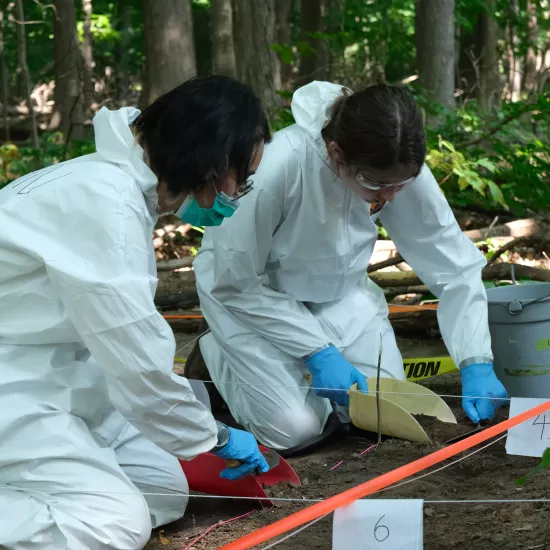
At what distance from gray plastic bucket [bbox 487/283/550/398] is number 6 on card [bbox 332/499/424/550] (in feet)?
4.79

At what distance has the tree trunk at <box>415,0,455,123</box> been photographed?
9.78m

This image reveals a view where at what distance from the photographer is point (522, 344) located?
10.0ft

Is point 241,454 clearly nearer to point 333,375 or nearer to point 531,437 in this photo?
point 333,375

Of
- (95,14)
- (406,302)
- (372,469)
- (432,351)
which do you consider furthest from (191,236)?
(95,14)

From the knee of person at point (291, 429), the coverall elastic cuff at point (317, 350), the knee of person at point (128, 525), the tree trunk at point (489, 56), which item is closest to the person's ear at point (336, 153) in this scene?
the coverall elastic cuff at point (317, 350)

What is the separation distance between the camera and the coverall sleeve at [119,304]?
5.97 ft

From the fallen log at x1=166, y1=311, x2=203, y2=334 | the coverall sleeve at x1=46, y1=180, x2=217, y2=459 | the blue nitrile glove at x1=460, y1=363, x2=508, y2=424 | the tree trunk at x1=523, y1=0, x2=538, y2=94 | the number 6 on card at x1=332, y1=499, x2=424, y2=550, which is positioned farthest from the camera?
the tree trunk at x1=523, y1=0, x2=538, y2=94

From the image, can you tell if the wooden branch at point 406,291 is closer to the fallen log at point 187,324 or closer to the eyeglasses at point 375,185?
the fallen log at point 187,324

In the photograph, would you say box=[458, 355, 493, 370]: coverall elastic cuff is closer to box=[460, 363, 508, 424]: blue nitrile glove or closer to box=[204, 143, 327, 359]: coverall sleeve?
box=[460, 363, 508, 424]: blue nitrile glove

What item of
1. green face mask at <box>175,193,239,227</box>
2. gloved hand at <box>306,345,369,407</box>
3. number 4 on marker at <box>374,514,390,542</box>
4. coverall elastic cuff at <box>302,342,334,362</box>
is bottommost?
gloved hand at <box>306,345,369,407</box>

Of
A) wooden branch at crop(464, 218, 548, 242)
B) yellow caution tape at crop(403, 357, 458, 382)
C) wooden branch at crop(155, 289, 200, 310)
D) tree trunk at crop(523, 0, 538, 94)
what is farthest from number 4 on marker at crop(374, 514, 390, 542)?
tree trunk at crop(523, 0, 538, 94)

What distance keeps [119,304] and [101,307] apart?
4 centimetres

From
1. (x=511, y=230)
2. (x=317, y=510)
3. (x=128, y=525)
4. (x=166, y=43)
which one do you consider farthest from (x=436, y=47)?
(x=317, y=510)

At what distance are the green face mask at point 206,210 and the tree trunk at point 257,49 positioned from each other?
584cm
